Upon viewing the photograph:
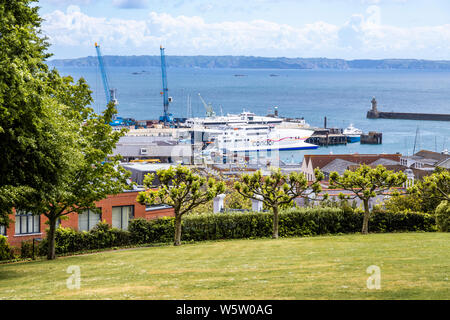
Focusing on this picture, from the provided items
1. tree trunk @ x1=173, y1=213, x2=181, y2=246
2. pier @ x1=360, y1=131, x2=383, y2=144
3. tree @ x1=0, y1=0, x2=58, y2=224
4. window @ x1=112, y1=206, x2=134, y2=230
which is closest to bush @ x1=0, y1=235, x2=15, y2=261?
window @ x1=112, y1=206, x2=134, y2=230

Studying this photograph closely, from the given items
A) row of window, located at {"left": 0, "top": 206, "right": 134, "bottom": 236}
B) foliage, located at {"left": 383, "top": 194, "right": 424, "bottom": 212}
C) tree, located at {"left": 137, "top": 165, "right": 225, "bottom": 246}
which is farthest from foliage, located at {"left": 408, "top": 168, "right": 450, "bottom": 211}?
row of window, located at {"left": 0, "top": 206, "right": 134, "bottom": 236}

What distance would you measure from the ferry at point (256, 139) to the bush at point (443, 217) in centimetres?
9135

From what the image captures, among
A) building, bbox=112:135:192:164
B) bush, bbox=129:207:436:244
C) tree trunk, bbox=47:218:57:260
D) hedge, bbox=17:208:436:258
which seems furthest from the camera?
building, bbox=112:135:192:164

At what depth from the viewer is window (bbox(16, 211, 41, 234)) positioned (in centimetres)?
2460

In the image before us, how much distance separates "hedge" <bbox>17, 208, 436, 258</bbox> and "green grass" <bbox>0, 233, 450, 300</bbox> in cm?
475

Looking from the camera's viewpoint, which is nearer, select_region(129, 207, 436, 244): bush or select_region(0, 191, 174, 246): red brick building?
select_region(129, 207, 436, 244): bush

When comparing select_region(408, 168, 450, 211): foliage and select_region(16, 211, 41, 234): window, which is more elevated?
select_region(408, 168, 450, 211): foliage

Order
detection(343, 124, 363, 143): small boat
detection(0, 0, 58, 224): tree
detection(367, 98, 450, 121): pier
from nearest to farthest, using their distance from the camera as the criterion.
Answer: detection(0, 0, 58, 224): tree, detection(343, 124, 363, 143): small boat, detection(367, 98, 450, 121): pier

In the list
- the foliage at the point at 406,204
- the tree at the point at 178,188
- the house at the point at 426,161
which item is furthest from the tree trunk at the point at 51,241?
the house at the point at 426,161

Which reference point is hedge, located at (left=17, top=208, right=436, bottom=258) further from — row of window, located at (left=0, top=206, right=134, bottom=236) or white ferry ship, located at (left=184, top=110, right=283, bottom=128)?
white ferry ship, located at (left=184, top=110, right=283, bottom=128)

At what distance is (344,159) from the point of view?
66625mm

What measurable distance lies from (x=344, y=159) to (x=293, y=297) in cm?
5981

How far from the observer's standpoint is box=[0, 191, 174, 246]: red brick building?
80.3ft

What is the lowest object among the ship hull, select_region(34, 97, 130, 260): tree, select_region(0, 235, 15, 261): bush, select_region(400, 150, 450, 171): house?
the ship hull
